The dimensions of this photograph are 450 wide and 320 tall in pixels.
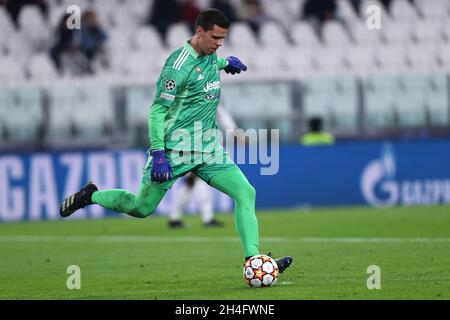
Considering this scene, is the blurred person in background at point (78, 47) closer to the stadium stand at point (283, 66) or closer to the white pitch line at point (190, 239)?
the stadium stand at point (283, 66)

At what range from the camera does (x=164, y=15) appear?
85.8 feet

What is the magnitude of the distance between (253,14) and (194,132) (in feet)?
51.1

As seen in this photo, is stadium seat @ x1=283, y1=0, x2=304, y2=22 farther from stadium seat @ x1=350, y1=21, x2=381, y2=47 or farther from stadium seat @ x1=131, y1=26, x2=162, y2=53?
stadium seat @ x1=131, y1=26, x2=162, y2=53

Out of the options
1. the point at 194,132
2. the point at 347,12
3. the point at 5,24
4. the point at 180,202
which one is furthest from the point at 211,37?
the point at 347,12

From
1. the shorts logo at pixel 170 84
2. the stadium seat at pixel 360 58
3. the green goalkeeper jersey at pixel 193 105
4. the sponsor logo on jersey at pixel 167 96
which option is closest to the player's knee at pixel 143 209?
the green goalkeeper jersey at pixel 193 105

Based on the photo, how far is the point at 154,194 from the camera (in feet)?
37.9

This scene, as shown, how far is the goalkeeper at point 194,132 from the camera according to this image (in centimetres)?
1102

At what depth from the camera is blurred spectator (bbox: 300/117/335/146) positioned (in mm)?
22797

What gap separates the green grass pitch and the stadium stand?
237cm

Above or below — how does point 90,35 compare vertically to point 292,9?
below

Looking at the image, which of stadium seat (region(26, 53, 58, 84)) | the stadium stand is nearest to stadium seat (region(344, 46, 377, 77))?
the stadium stand

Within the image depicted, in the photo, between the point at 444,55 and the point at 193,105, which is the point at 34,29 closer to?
the point at 444,55

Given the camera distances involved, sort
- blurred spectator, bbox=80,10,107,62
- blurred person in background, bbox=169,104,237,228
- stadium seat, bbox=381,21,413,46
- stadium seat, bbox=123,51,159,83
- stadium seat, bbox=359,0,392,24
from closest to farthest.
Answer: blurred person in background, bbox=169,104,237,228
blurred spectator, bbox=80,10,107,62
stadium seat, bbox=123,51,159,83
stadium seat, bbox=381,21,413,46
stadium seat, bbox=359,0,392,24

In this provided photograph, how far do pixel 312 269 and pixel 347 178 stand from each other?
36.1 ft
